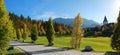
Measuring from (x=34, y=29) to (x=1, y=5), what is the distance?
5560cm

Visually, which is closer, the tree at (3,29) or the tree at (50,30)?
the tree at (3,29)

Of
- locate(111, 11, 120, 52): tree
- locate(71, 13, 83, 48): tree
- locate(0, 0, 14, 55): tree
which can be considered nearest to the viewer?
locate(0, 0, 14, 55): tree

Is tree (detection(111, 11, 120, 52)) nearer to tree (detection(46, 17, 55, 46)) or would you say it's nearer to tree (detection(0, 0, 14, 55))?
tree (detection(0, 0, 14, 55))

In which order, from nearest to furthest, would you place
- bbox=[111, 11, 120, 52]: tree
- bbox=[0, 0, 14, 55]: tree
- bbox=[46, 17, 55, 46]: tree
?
bbox=[0, 0, 14, 55]: tree, bbox=[111, 11, 120, 52]: tree, bbox=[46, 17, 55, 46]: tree

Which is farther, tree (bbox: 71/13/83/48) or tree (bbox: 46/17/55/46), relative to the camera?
tree (bbox: 46/17/55/46)

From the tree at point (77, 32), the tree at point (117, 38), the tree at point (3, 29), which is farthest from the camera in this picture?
the tree at point (77, 32)

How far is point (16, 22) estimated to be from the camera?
183875 millimetres

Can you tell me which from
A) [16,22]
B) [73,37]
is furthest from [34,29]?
[16,22]

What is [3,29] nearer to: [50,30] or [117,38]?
[117,38]

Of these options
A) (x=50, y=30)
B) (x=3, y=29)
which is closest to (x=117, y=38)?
(x=3, y=29)

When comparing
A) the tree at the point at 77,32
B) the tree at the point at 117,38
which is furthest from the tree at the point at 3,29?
the tree at the point at 77,32

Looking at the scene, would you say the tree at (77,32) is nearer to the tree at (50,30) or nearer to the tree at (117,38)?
the tree at (50,30)

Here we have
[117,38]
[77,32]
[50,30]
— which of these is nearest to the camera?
[117,38]

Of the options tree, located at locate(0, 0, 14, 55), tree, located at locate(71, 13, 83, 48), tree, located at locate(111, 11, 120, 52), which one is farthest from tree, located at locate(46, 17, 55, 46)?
tree, located at locate(0, 0, 14, 55)
